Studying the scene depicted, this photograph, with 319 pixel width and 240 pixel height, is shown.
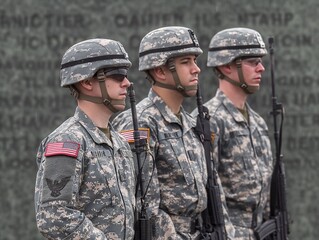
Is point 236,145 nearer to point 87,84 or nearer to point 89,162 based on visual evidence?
point 87,84

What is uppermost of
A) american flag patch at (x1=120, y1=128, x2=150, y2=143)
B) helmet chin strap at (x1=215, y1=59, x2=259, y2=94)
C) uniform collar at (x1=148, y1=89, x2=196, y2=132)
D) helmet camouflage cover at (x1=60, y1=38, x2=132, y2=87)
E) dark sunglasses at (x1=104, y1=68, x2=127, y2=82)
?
helmet camouflage cover at (x1=60, y1=38, x2=132, y2=87)

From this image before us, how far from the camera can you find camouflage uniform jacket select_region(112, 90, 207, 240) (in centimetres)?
698

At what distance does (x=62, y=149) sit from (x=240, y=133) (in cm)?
297

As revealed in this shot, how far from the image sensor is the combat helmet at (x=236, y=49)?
337 inches

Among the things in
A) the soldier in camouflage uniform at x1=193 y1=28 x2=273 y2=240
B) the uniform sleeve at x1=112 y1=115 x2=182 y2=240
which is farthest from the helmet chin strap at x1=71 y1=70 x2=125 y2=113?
the soldier in camouflage uniform at x1=193 y1=28 x2=273 y2=240

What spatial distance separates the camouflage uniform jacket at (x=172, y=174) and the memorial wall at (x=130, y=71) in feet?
10.8

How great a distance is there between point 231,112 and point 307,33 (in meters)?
2.66

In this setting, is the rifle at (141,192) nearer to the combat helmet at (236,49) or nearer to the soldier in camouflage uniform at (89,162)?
the soldier in camouflage uniform at (89,162)

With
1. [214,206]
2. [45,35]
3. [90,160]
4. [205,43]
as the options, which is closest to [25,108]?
[45,35]

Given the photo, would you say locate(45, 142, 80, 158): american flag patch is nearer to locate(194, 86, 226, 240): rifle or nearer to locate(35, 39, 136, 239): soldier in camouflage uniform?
locate(35, 39, 136, 239): soldier in camouflage uniform

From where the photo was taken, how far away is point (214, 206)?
294 inches

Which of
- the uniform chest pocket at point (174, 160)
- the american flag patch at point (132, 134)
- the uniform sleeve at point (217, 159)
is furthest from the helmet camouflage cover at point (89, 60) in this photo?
the uniform sleeve at point (217, 159)

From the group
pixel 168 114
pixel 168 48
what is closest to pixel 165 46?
pixel 168 48

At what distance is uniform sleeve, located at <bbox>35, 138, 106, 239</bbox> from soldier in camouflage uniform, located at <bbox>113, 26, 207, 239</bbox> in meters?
1.17
